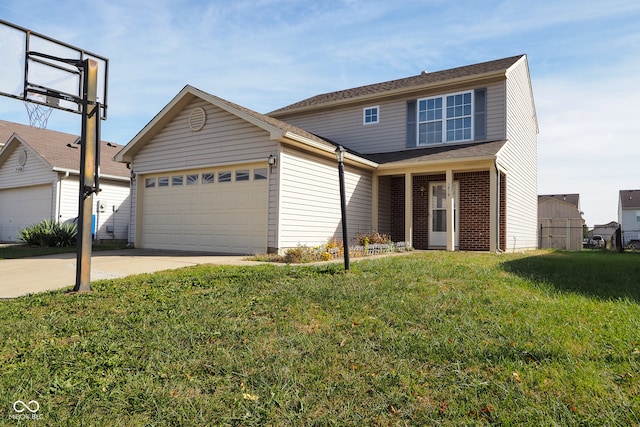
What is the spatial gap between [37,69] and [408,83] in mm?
11940

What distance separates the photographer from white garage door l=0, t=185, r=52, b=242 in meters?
17.4

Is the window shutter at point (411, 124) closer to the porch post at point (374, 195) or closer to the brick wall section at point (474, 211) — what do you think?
the porch post at point (374, 195)

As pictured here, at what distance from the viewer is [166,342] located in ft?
12.7

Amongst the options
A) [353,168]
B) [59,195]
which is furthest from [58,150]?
[353,168]

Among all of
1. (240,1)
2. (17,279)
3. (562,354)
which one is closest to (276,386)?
(562,354)

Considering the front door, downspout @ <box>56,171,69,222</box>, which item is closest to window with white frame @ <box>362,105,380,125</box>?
the front door

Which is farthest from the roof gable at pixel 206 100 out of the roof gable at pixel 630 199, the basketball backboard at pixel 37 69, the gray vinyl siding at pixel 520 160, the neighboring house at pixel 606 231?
the roof gable at pixel 630 199

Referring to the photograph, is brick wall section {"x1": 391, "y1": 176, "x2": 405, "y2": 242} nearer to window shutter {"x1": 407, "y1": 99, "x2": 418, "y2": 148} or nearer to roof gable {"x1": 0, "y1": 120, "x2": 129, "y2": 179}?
window shutter {"x1": 407, "y1": 99, "x2": 418, "y2": 148}

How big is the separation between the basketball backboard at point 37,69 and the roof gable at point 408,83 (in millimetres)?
10721

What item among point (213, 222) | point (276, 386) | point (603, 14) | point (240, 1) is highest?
point (240, 1)

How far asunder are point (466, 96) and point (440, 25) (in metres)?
4.63

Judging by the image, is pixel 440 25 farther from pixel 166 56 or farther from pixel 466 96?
pixel 166 56

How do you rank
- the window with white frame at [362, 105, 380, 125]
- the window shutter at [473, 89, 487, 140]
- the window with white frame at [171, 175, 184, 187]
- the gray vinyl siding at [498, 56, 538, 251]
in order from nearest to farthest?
the window with white frame at [171, 175, 184, 187] < the window shutter at [473, 89, 487, 140] < the gray vinyl siding at [498, 56, 538, 251] < the window with white frame at [362, 105, 380, 125]
